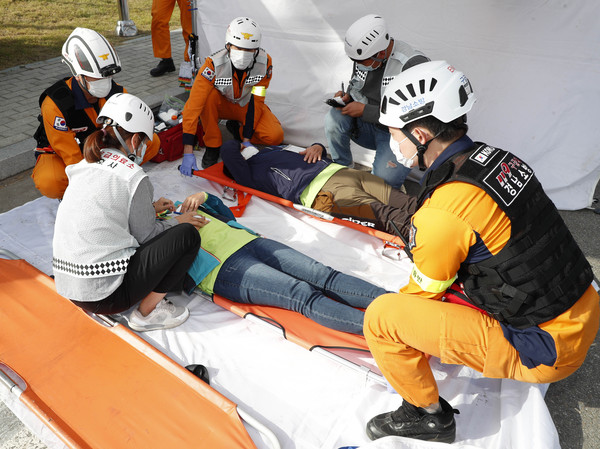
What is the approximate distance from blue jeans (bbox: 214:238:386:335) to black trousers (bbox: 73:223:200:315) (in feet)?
1.21

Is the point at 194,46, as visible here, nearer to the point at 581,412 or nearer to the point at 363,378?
the point at 363,378

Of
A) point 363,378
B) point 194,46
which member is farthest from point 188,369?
point 194,46

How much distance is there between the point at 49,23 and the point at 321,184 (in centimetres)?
828

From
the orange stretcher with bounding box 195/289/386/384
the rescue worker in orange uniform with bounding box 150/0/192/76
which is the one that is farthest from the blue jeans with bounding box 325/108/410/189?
the rescue worker in orange uniform with bounding box 150/0/192/76

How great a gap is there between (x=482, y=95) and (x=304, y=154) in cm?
189

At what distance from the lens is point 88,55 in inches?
132

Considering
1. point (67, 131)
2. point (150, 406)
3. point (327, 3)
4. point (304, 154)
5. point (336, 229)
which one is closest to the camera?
point (150, 406)

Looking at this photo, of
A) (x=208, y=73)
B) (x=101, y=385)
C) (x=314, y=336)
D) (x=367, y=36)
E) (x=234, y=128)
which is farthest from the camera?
(x=234, y=128)

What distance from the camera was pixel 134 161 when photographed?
2648 millimetres

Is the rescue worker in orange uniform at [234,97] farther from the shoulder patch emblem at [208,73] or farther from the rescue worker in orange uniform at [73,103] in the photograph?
the rescue worker in orange uniform at [73,103]

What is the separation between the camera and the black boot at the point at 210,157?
484 cm

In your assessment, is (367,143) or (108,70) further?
(367,143)

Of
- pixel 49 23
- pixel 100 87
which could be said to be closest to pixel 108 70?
pixel 100 87

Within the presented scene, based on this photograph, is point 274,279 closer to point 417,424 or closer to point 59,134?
point 417,424
